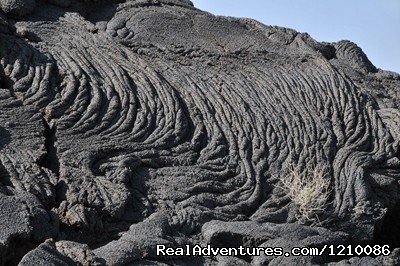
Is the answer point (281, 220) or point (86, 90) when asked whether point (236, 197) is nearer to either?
point (281, 220)

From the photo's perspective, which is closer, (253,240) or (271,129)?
(253,240)

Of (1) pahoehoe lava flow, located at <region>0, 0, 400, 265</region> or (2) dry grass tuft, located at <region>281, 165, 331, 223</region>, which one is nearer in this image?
(1) pahoehoe lava flow, located at <region>0, 0, 400, 265</region>

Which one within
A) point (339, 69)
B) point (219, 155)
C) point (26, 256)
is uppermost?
point (339, 69)

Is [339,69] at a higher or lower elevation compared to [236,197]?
higher

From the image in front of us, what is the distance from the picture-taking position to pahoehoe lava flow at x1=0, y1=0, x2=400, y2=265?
7.03 m

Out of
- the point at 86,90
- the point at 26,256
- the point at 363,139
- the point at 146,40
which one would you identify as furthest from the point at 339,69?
the point at 26,256

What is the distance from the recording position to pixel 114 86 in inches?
316

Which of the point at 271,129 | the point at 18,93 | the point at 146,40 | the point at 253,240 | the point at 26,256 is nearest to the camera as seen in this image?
the point at 26,256

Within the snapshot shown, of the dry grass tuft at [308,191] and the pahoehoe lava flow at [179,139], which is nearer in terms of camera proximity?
the pahoehoe lava flow at [179,139]

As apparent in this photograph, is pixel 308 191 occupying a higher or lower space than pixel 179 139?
lower

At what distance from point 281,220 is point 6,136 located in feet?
6.08

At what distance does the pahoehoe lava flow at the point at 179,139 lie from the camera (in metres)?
7.03

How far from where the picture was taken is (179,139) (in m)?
7.86

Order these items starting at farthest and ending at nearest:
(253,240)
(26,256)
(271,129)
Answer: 1. (271,129)
2. (253,240)
3. (26,256)
